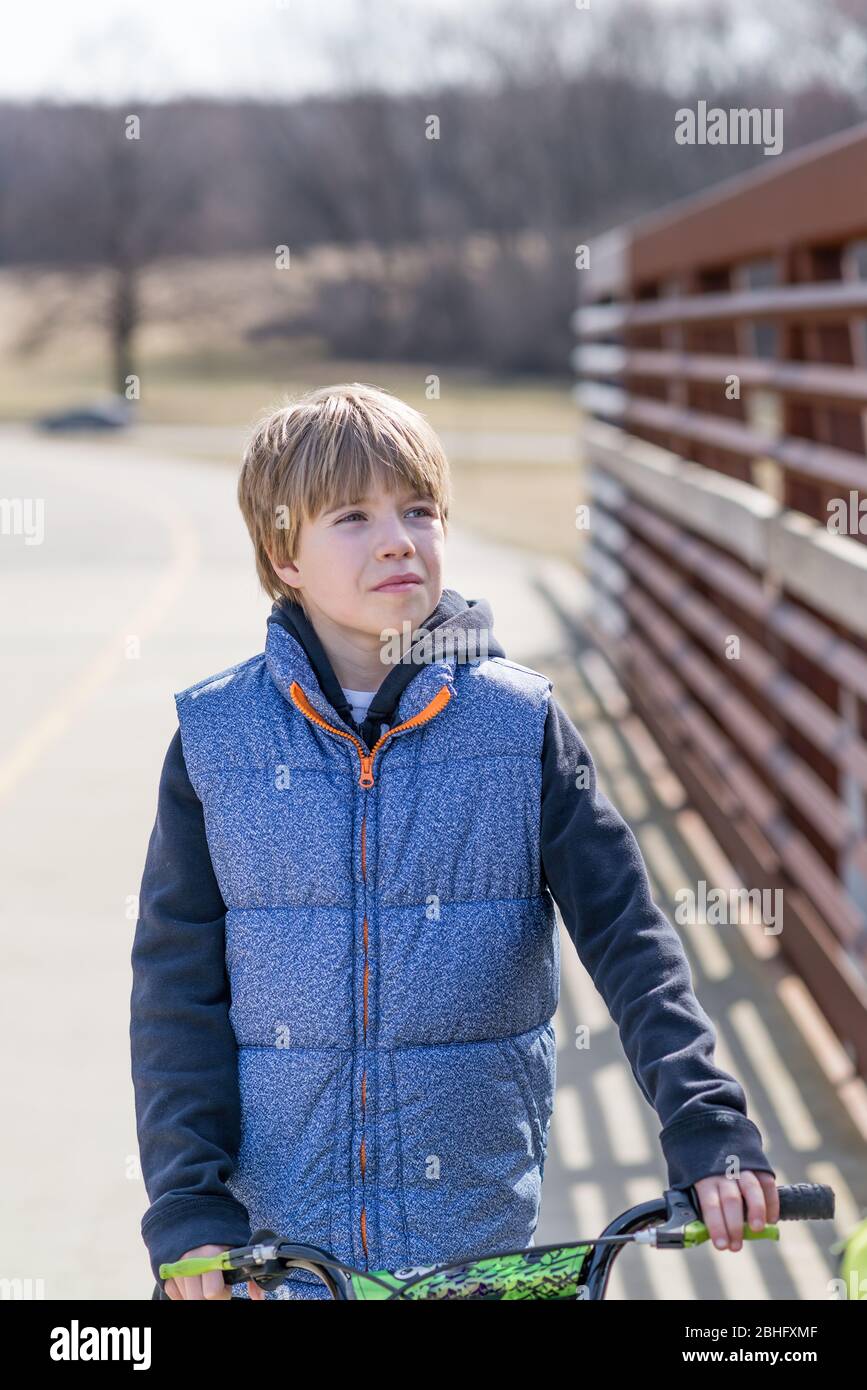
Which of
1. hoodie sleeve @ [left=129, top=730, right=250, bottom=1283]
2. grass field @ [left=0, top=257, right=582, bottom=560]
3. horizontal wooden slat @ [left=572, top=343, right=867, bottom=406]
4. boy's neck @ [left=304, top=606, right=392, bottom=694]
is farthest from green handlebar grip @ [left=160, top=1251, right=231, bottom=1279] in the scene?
grass field @ [left=0, top=257, right=582, bottom=560]

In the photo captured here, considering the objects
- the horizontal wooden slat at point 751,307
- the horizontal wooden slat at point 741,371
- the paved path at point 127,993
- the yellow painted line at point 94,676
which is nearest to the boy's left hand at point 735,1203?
the paved path at point 127,993

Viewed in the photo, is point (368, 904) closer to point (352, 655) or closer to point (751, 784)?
point (352, 655)

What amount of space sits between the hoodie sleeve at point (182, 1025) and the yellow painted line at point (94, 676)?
6.29 m

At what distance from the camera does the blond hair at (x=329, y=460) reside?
235 cm

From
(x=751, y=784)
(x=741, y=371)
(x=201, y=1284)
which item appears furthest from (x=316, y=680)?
(x=741, y=371)

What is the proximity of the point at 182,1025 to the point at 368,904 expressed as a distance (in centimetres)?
27

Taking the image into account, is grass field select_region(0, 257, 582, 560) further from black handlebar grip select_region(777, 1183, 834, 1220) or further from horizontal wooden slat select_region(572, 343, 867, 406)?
black handlebar grip select_region(777, 1183, 834, 1220)

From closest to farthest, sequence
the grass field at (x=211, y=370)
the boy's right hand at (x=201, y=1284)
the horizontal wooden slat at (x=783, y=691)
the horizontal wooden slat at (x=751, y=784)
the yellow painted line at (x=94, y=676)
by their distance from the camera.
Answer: the boy's right hand at (x=201, y=1284)
the horizontal wooden slat at (x=783, y=691)
the horizontal wooden slat at (x=751, y=784)
the yellow painted line at (x=94, y=676)
the grass field at (x=211, y=370)

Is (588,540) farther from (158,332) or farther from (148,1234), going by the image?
(158,332)

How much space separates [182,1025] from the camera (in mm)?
2309

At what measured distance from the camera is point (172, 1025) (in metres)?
2.31

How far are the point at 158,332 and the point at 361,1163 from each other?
268 ft

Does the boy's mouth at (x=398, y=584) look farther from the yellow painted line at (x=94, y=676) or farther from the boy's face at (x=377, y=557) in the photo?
the yellow painted line at (x=94, y=676)
